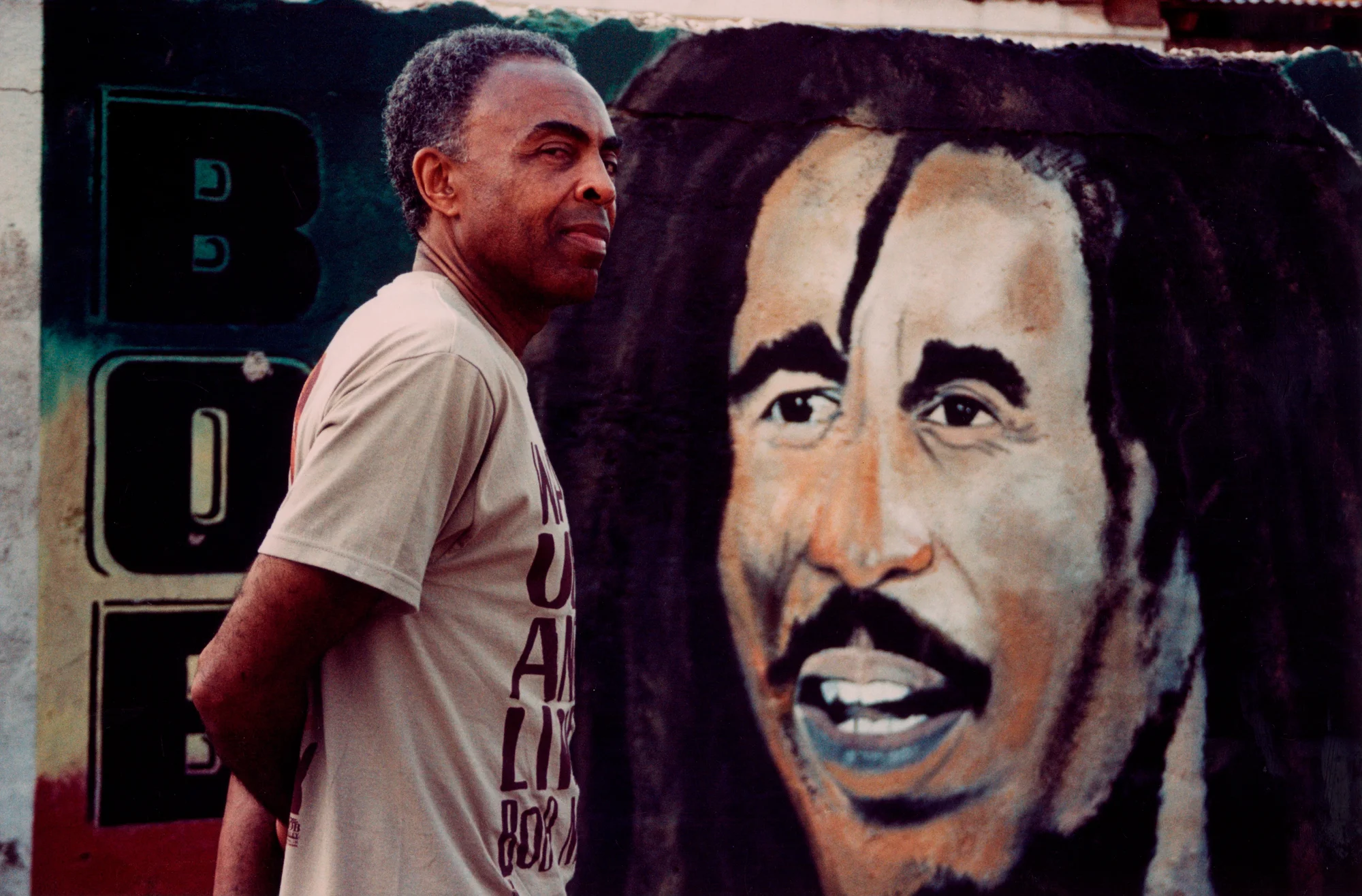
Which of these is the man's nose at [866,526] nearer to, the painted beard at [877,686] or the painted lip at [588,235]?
the painted beard at [877,686]

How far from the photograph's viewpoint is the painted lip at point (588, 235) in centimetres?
167

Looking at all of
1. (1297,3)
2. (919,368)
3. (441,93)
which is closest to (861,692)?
(919,368)

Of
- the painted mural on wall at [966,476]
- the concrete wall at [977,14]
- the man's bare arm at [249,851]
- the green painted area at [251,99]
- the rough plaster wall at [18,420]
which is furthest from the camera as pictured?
the concrete wall at [977,14]

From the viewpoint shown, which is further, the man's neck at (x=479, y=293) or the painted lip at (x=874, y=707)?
the painted lip at (x=874, y=707)

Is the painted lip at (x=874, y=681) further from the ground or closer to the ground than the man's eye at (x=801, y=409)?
closer to the ground

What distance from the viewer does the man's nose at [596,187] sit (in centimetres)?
168

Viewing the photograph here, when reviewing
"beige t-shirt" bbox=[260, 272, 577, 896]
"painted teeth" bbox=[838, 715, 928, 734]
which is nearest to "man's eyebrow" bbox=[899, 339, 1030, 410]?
"painted teeth" bbox=[838, 715, 928, 734]

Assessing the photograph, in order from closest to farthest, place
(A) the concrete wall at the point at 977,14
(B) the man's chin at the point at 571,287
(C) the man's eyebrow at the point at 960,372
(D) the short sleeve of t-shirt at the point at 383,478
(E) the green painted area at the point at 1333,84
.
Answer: (D) the short sleeve of t-shirt at the point at 383,478 < (B) the man's chin at the point at 571,287 < (C) the man's eyebrow at the point at 960,372 < (E) the green painted area at the point at 1333,84 < (A) the concrete wall at the point at 977,14

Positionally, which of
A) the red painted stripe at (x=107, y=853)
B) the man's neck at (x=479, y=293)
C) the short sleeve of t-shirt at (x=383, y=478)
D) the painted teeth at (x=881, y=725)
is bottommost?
the red painted stripe at (x=107, y=853)

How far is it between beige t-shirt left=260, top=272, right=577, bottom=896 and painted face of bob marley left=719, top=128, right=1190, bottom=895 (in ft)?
7.56

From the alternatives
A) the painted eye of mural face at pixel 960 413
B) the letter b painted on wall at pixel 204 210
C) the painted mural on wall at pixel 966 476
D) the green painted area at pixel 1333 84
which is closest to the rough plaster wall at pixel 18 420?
the letter b painted on wall at pixel 204 210

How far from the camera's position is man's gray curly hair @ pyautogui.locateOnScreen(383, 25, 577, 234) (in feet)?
5.53

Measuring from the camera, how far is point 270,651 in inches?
51.6

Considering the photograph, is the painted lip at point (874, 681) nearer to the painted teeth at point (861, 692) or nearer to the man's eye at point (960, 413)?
the painted teeth at point (861, 692)
